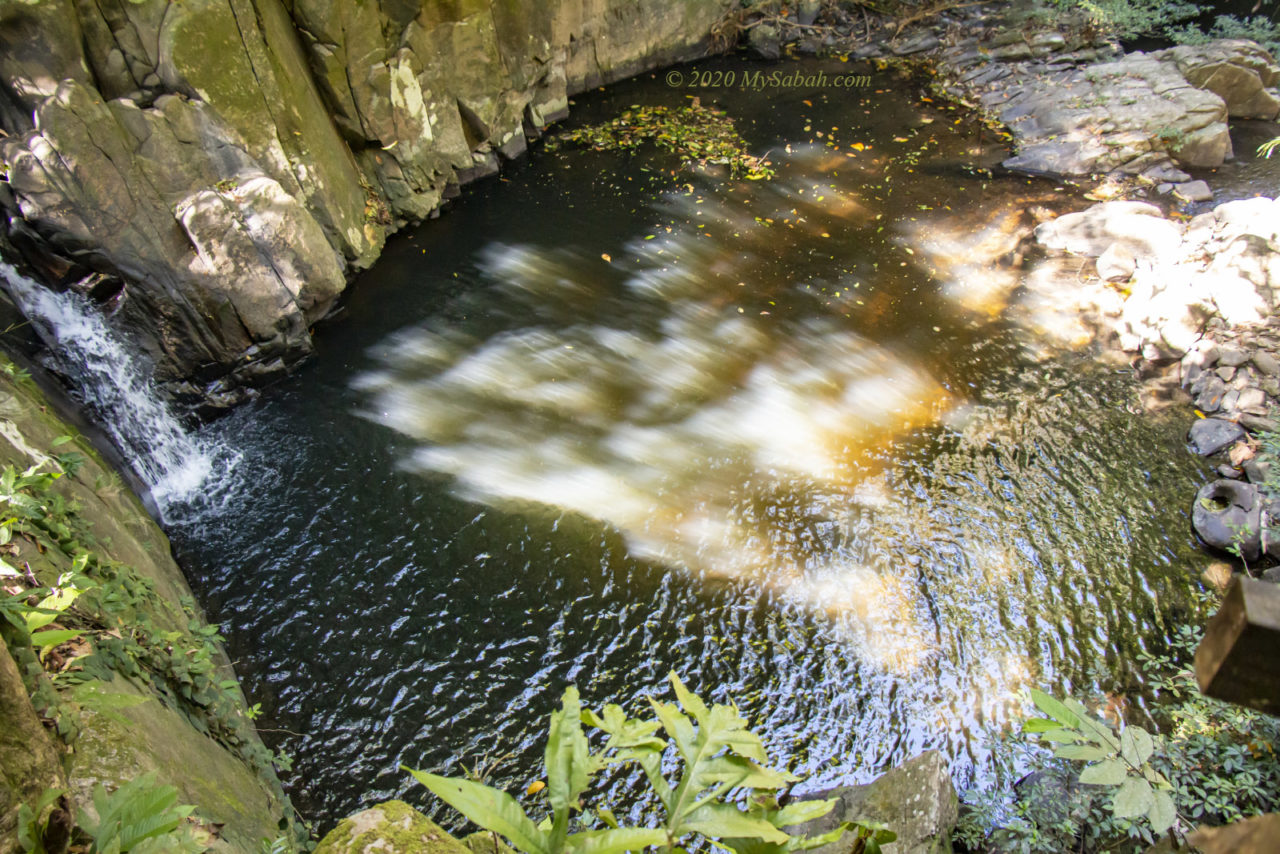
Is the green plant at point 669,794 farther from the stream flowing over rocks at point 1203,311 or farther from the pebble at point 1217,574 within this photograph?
the stream flowing over rocks at point 1203,311

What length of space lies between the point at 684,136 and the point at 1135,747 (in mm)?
10884

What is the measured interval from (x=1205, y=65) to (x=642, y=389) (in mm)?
11436

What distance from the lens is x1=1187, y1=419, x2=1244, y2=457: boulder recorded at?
21.6 feet

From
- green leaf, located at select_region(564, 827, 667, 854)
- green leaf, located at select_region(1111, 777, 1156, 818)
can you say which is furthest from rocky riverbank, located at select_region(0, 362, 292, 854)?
green leaf, located at select_region(1111, 777, 1156, 818)

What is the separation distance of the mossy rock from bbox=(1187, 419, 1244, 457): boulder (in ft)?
24.3

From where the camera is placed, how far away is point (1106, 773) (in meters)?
2.38

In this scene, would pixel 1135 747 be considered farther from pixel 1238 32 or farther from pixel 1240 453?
pixel 1238 32

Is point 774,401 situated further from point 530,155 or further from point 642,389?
point 530,155

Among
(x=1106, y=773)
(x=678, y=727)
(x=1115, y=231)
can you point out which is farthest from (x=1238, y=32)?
(x=678, y=727)

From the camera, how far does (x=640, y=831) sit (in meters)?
1.49

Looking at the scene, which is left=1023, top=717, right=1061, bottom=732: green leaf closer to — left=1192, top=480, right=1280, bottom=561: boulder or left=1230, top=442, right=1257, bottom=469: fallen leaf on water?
left=1192, top=480, right=1280, bottom=561: boulder

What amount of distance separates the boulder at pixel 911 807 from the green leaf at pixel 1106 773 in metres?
1.28

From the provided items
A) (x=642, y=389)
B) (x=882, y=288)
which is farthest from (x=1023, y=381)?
(x=642, y=389)

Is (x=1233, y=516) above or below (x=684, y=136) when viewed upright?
below
